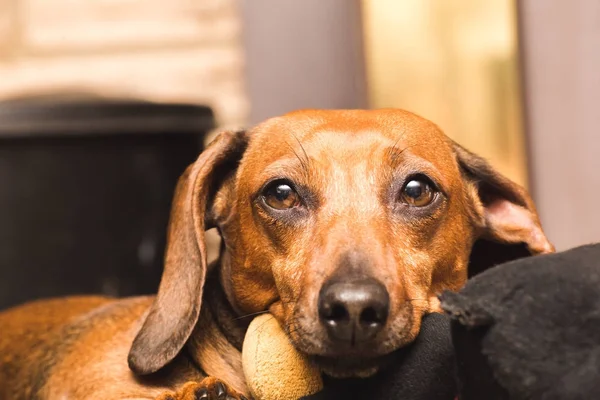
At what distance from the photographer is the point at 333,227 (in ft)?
6.22

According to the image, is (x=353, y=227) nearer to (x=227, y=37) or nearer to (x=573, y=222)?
(x=573, y=222)

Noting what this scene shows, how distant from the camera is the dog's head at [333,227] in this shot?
5.72 ft

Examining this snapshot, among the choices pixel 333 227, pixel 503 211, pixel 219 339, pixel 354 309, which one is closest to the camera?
pixel 354 309

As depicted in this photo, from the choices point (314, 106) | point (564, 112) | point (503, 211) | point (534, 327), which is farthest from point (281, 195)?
point (314, 106)

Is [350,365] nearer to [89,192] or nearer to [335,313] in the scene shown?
[335,313]

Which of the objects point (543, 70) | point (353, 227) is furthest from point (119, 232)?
point (353, 227)

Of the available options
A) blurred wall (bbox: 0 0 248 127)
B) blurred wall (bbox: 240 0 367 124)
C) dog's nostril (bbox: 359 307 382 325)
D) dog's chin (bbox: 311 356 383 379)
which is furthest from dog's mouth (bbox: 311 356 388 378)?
blurred wall (bbox: 0 0 248 127)

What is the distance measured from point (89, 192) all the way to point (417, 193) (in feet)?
7.24

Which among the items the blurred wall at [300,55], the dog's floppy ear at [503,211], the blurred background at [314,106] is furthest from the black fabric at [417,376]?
the blurred wall at [300,55]

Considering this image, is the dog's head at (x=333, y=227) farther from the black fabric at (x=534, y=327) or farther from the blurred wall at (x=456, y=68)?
the blurred wall at (x=456, y=68)

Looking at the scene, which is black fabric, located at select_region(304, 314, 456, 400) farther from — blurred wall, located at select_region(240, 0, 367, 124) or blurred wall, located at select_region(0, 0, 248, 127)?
blurred wall, located at select_region(0, 0, 248, 127)

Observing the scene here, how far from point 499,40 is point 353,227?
2.11 m

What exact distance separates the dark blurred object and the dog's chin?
225 cm

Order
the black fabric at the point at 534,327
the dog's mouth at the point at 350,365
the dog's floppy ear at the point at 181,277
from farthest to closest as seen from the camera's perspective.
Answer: the dog's floppy ear at the point at 181,277, the dog's mouth at the point at 350,365, the black fabric at the point at 534,327
